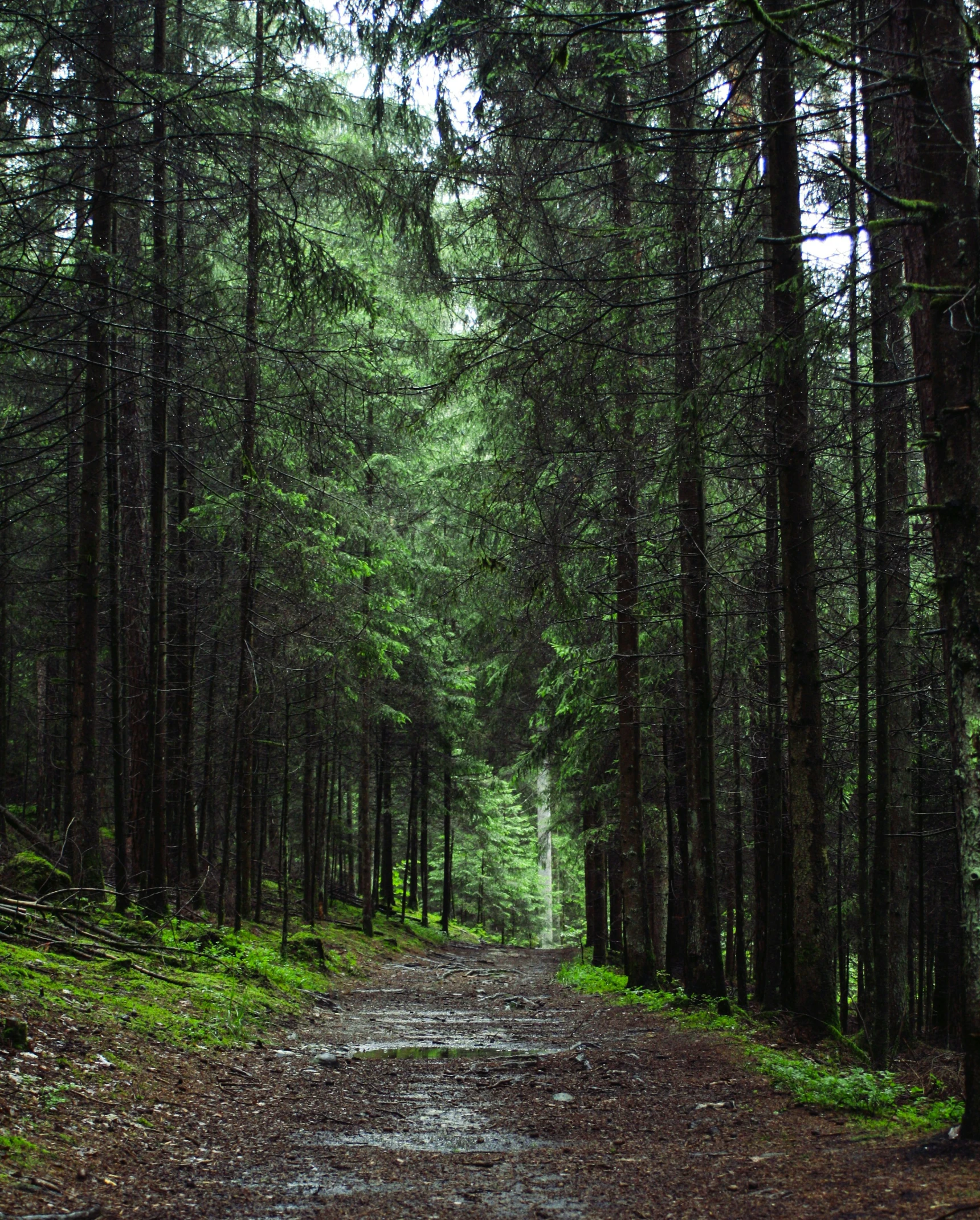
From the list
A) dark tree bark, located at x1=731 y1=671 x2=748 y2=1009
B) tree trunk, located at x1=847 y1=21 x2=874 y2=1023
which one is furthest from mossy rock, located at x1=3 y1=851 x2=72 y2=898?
dark tree bark, located at x1=731 y1=671 x2=748 y2=1009

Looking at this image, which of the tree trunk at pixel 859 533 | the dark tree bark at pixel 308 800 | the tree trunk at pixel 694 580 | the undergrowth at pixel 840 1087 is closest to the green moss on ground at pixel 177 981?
the dark tree bark at pixel 308 800

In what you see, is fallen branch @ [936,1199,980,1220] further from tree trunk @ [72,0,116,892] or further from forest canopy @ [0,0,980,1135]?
tree trunk @ [72,0,116,892]

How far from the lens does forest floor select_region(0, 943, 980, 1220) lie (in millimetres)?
4227

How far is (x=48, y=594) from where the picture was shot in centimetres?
1716

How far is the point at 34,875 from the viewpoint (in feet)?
34.0

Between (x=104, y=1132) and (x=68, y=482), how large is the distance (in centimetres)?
1117

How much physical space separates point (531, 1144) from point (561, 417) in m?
8.18

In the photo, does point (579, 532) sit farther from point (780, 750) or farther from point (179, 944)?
point (179, 944)

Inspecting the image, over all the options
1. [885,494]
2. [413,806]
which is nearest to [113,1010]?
[885,494]

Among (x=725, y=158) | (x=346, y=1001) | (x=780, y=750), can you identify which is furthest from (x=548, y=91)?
(x=346, y=1001)

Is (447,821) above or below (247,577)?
below

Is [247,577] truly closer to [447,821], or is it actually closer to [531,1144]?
[531,1144]

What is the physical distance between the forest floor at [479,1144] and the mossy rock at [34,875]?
3.38m

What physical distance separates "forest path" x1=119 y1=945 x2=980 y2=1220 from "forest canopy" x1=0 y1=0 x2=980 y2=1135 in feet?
3.22
